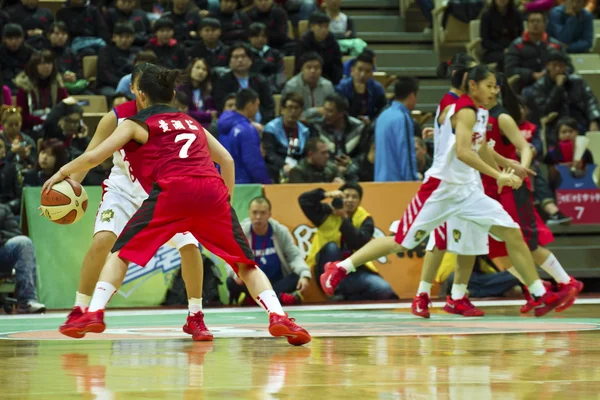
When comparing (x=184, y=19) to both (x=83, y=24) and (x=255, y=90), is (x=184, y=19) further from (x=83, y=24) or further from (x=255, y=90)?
(x=255, y=90)

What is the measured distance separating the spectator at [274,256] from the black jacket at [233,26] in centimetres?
470

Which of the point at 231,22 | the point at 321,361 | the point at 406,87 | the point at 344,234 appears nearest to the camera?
the point at 321,361

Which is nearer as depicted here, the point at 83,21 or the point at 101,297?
the point at 101,297

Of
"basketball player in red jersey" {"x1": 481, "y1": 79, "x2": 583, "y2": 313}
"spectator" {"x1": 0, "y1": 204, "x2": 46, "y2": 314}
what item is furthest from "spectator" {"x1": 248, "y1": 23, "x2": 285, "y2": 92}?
"basketball player in red jersey" {"x1": 481, "y1": 79, "x2": 583, "y2": 313}

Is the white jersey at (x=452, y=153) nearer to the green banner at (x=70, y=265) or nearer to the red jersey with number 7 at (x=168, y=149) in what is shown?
the red jersey with number 7 at (x=168, y=149)

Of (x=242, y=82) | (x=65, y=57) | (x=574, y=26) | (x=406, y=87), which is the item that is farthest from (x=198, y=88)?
(x=574, y=26)

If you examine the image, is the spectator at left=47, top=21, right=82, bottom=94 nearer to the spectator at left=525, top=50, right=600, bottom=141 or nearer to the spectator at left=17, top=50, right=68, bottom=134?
the spectator at left=17, top=50, right=68, bottom=134

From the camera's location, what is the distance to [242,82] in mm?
13906

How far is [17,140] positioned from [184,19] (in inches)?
159

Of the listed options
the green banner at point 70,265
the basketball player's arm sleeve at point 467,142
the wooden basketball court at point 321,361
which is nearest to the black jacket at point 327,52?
the green banner at point 70,265

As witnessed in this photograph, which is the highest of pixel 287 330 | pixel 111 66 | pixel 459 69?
Answer: pixel 111 66

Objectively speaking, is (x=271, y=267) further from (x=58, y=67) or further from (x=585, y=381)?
(x=585, y=381)

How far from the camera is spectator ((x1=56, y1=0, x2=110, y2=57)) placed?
15.0m

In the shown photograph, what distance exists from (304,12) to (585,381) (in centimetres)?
1298
